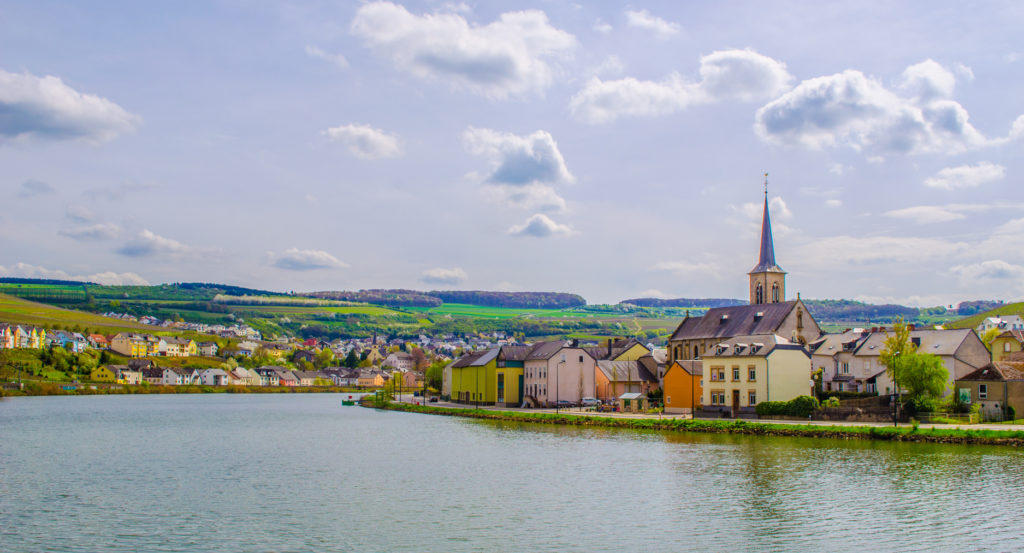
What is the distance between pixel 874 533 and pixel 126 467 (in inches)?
1129

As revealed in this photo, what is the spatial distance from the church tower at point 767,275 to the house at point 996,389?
3529cm

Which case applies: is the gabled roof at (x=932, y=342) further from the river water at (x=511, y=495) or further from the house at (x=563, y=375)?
the house at (x=563, y=375)

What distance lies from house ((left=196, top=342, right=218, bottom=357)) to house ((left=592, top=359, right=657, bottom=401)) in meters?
126

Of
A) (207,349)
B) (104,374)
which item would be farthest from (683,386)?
(207,349)

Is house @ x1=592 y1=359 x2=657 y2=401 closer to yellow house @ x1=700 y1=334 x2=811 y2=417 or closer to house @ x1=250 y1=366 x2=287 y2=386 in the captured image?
yellow house @ x1=700 y1=334 x2=811 y2=417

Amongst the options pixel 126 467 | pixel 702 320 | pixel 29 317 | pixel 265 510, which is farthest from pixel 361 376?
pixel 265 510

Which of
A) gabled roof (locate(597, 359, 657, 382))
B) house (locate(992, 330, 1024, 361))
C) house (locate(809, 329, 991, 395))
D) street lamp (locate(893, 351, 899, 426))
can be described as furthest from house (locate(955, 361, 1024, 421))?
gabled roof (locate(597, 359, 657, 382))

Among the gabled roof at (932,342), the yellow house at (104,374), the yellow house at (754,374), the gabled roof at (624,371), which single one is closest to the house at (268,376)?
the yellow house at (104,374)

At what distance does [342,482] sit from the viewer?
100ft

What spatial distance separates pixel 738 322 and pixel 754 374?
19272 mm

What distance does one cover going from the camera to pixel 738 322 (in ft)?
246

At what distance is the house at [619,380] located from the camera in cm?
7309

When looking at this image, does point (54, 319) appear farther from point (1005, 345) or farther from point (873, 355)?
point (1005, 345)

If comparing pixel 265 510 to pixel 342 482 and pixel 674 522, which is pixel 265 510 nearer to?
pixel 342 482
